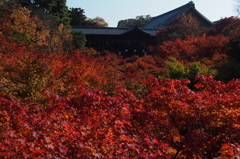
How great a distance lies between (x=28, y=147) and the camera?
3.24 m

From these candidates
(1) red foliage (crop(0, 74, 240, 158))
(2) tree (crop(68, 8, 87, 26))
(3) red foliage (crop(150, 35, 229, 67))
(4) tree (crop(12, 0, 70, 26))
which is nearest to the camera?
(1) red foliage (crop(0, 74, 240, 158))

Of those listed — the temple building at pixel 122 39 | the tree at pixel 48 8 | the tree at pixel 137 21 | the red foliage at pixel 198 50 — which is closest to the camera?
the red foliage at pixel 198 50

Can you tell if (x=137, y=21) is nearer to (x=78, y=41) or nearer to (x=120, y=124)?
(x=78, y=41)

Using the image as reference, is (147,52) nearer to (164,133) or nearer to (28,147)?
(164,133)

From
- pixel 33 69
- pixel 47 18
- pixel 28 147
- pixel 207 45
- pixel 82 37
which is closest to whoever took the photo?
pixel 28 147

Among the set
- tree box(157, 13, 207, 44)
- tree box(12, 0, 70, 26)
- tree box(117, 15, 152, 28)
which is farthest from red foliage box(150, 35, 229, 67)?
tree box(117, 15, 152, 28)

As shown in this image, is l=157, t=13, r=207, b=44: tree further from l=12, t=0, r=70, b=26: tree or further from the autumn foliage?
the autumn foliage

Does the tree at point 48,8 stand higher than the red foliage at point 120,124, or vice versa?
the tree at point 48,8

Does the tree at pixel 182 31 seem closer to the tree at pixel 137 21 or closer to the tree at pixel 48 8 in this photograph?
the tree at pixel 48 8

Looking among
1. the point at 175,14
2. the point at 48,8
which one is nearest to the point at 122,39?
the point at 48,8

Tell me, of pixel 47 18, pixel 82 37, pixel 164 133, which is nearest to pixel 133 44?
pixel 82 37

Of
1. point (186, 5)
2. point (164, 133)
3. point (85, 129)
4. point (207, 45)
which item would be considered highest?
point (186, 5)

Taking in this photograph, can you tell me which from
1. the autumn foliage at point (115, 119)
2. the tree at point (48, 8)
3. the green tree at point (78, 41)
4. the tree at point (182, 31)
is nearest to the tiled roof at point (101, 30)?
the tree at point (182, 31)

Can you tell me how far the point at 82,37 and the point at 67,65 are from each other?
390 inches
